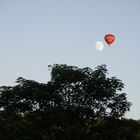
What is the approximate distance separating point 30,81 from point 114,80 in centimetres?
922

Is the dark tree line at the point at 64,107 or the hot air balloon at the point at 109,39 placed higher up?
the hot air balloon at the point at 109,39

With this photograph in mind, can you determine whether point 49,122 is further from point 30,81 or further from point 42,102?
point 30,81

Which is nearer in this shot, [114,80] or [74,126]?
[74,126]

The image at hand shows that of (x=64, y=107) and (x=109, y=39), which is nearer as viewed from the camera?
(x=64, y=107)

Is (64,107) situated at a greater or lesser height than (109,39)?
lesser

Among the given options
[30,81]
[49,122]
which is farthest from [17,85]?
[49,122]

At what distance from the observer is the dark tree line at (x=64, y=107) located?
40059 mm

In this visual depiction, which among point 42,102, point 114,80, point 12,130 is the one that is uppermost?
point 114,80

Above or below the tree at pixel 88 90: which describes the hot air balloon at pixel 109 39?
above

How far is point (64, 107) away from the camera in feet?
136

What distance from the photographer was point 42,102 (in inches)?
1612

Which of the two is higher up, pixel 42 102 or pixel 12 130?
pixel 42 102

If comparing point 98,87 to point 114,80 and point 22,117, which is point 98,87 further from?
point 22,117

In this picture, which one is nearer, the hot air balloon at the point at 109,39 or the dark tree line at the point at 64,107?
the dark tree line at the point at 64,107
